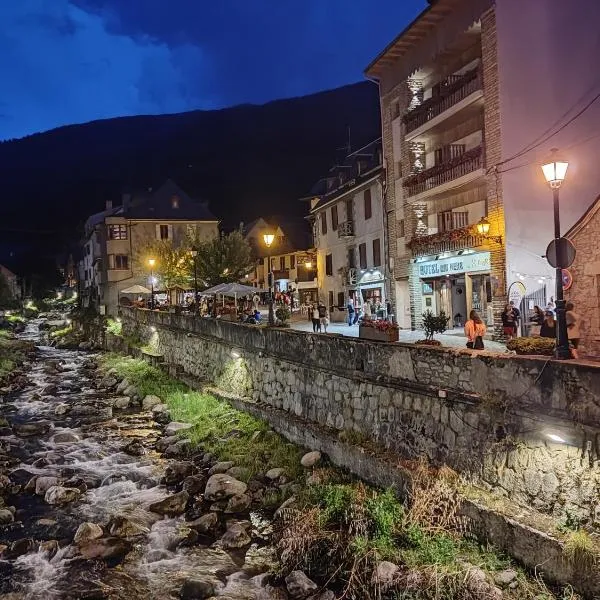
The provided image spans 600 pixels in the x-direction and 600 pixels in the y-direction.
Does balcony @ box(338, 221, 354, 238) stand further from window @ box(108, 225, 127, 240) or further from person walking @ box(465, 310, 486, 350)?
window @ box(108, 225, 127, 240)

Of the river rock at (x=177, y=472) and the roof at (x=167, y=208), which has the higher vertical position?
the roof at (x=167, y=208)

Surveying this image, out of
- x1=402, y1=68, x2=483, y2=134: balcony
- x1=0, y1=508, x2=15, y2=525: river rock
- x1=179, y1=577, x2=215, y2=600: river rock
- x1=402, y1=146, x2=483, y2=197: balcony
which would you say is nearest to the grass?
x1=179, y1=577, x2=215, y2=600: river rock

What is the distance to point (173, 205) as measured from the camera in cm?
6444

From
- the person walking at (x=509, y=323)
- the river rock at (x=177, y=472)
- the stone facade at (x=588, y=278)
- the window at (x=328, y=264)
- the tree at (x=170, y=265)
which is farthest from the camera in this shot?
the tree at (x=170, y=265)

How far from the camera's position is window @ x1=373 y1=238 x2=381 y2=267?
3416cm

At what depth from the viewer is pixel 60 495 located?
1378 centimetres

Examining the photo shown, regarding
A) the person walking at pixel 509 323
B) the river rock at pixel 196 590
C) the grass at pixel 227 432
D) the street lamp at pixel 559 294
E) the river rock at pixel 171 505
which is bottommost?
the river rock at pixel 196 590

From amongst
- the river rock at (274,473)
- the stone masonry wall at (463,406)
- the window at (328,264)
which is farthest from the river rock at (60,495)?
the window at (328,264)

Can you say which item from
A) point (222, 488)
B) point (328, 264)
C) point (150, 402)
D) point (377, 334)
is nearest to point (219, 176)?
point (328, 264)

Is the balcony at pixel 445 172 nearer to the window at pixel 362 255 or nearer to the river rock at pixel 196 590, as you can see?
the window at pixel 362 255

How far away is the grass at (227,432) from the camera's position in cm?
1468

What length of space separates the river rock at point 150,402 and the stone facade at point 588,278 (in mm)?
15856

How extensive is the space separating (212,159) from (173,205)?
11582cm

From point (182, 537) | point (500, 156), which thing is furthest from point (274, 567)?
point (500, 156)
